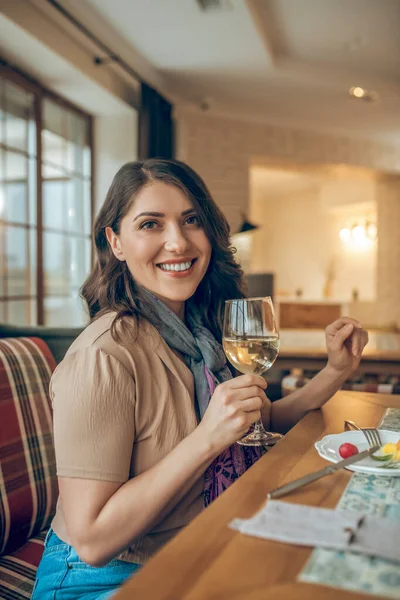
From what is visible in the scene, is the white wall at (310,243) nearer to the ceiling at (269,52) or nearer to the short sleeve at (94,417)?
the ceiling at (269,52)

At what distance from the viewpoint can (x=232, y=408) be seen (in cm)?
85

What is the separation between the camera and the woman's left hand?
1.28m

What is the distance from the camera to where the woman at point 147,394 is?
2.83 feet

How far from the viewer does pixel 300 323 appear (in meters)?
7.78

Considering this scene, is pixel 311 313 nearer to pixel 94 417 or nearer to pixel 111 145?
pixel 111 145

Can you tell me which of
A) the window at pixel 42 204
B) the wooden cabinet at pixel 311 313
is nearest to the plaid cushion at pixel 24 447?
the window at pixel 42 204

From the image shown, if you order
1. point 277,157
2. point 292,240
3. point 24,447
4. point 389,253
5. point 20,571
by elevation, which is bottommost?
point 20,571

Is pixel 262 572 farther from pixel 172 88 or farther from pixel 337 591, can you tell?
pixel 172 88

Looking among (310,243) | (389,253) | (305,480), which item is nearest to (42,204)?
(305,480)

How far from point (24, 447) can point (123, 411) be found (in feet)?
2.11

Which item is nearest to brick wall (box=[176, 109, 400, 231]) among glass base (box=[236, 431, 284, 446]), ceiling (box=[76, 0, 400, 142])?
ceiling (box=[76, 0, 400, 142])

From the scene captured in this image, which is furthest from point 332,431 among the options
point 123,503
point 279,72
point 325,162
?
point 325,162

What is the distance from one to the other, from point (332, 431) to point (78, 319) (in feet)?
13.5

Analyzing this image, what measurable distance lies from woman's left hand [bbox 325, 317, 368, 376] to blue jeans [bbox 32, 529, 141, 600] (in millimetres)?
632
